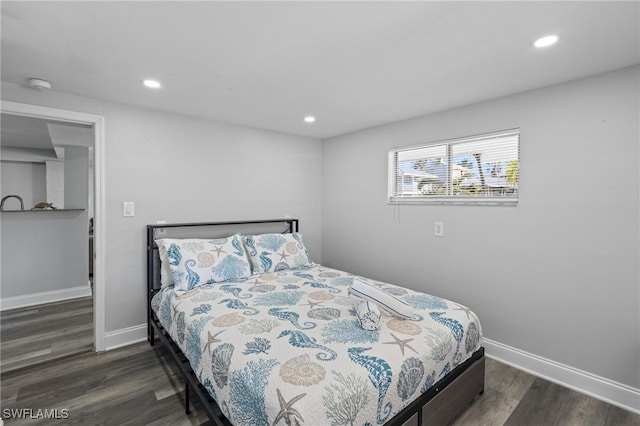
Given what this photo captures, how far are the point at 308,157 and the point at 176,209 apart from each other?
6.11ft

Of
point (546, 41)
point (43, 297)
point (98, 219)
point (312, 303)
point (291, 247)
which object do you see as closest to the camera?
point (546, 41)

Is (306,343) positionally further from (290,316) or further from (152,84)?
(152,84)

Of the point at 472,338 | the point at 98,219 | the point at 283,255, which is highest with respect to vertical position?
the point at 98,219

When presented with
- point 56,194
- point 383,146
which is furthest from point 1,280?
point 383,146

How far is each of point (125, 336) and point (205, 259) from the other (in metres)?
1.11

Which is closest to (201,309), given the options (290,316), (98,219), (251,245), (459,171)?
(290,316)

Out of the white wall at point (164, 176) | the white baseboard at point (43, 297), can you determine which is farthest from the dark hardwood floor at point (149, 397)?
the white baseboard at point (43, 297)

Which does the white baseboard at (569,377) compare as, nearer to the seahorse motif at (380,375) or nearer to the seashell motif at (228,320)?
the seahorse motif at (380,375)

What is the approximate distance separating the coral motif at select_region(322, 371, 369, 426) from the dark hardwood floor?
41.4 inches

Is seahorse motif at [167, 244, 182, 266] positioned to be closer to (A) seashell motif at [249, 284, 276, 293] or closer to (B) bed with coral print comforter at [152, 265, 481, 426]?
(B) bed with coral print comforter at [152, 265, 481, 426]

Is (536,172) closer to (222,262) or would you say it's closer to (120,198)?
(222,262)

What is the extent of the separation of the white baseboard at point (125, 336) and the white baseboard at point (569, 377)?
3.23 meters

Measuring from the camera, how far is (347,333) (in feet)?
5.53

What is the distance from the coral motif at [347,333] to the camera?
1.61m
